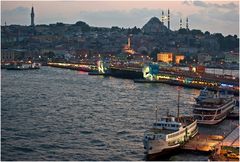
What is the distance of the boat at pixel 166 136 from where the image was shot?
7.35m

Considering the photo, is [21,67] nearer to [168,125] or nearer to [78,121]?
[78,121]

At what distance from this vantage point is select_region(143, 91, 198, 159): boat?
289 inches

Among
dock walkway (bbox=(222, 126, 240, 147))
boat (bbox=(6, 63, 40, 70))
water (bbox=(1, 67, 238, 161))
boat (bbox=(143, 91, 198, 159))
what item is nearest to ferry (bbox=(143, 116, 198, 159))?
boat (bbox=(143, 91, 198, 159))

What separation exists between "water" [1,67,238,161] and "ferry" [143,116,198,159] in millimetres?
218

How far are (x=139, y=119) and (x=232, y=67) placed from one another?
24.6 m

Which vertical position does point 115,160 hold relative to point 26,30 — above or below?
below

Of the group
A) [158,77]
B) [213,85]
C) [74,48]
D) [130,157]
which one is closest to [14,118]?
[130,157]

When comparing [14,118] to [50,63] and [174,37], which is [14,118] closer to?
[50,63]

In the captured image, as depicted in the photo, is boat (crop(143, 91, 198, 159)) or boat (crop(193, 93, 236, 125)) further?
boat (crop(193, 93, 236, 125))

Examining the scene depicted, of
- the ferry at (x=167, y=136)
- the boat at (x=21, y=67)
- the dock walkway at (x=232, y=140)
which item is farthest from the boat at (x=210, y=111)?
the boat at (x=21, y=67)

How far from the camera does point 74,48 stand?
47.7m

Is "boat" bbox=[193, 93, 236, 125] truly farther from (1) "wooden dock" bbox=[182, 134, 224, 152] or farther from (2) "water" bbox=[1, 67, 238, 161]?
(1) "wooden dock" bbox=[182, 134, 224, 152]

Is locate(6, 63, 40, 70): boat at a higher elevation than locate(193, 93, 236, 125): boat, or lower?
higher

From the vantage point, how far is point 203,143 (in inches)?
314
